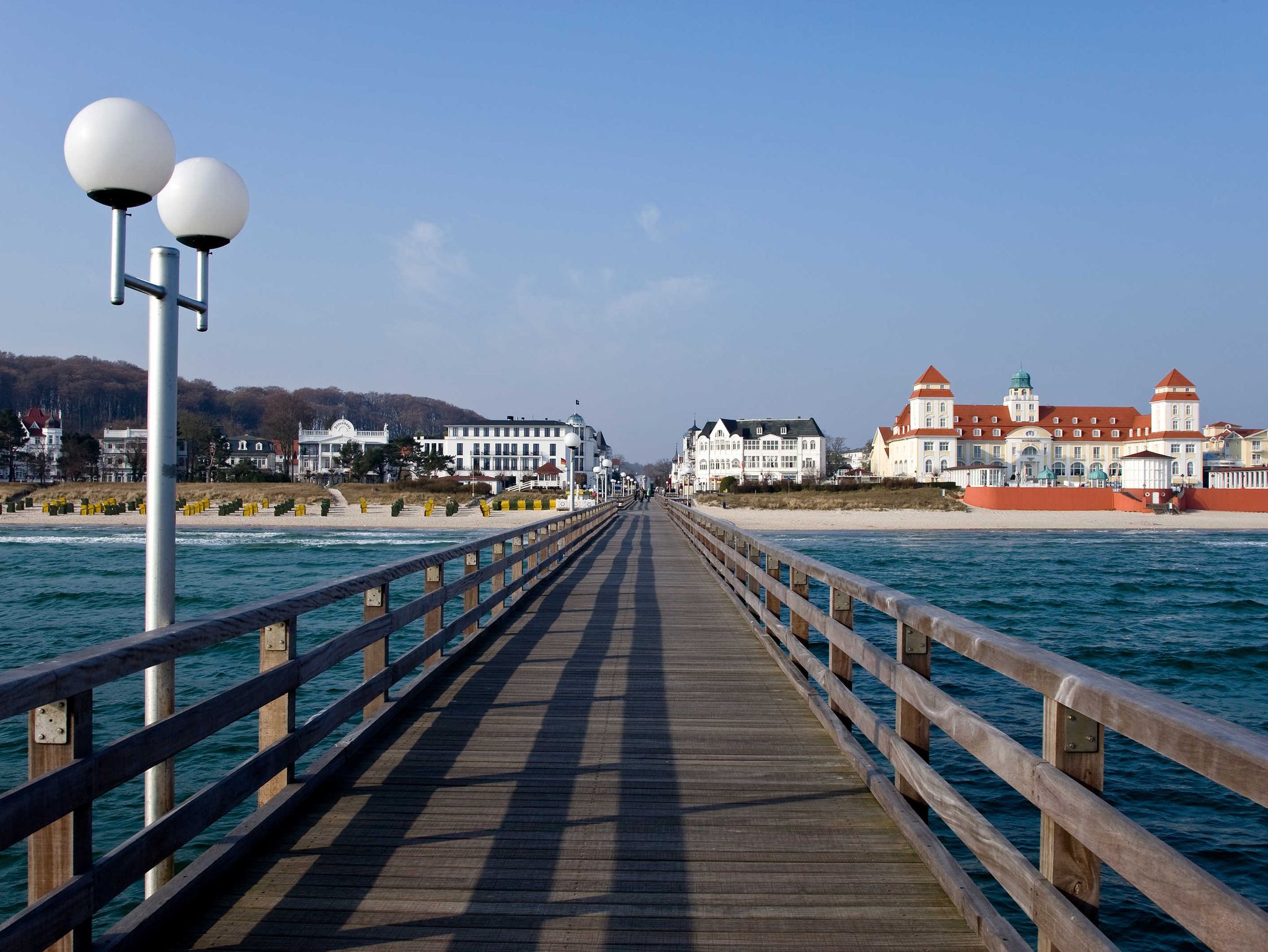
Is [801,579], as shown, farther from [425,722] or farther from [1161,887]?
[1161,887]

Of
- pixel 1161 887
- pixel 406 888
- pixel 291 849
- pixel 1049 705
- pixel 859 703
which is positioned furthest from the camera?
pixel 859 703

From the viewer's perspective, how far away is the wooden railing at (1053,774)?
5.57 ft

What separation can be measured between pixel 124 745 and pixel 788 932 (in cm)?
213

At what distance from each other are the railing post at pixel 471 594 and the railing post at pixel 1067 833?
614 cm

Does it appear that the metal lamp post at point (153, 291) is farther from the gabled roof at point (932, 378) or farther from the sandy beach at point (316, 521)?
the gabled roof at point (932, 378)

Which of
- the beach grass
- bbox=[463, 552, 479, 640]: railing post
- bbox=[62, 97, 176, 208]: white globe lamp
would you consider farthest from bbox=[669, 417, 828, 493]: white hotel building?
bbox=[62, 97, 176, 208]: white globe lamp

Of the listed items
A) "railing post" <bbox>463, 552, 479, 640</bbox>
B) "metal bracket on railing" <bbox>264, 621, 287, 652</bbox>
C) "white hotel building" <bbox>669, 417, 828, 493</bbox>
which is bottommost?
"railing post" <bbox>463, 552, 479, 640</bbox>

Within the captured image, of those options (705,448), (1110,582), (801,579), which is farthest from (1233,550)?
(705,448)

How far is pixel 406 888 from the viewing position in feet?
10.5

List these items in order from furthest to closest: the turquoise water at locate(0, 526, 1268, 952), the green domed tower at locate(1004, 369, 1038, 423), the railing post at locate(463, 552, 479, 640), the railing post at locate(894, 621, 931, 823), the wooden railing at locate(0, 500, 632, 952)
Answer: the green domed tower at locate(1004, 369, 1038, 423) → the railing post at locate(463, 552, 479, 640) → the turquoise water at locate(0, 526, 1268, 952) → the railing post at locate(894, 621, 931, 823) → the wooden railing at locate(0, 500, 632, 952)

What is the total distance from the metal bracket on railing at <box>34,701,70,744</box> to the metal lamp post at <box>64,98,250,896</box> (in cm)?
112

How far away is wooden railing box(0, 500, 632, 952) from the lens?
2.25 m

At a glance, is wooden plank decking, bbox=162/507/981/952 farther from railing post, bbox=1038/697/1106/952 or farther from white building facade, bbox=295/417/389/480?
white building facade, bbox=295/417/389/480

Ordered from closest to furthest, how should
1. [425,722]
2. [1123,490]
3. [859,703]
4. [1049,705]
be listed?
1. [1049,705]
2. [859,703]
3. [425,722]
4. [1123,490]
